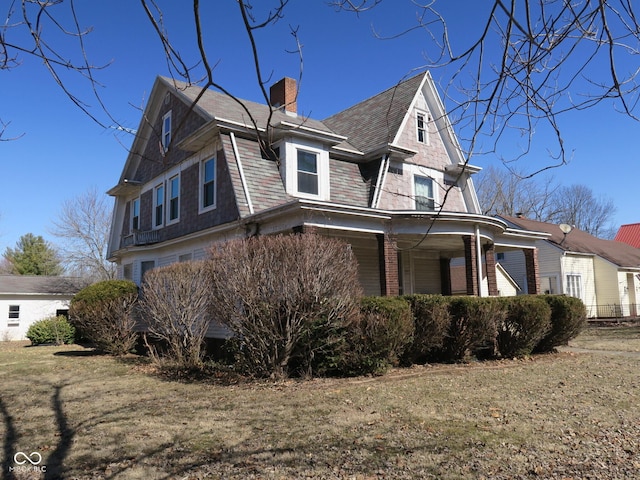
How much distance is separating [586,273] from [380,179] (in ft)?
59.9

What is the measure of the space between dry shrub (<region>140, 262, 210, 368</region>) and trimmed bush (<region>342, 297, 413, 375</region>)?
332cm

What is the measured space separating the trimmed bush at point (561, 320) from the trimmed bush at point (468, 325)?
223 cm

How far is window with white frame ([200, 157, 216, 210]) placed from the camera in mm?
14570

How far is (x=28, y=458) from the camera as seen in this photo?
488cm

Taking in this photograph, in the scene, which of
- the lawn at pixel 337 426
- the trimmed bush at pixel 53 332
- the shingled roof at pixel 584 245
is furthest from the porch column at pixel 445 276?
the trimmed bush at pixel 53 332

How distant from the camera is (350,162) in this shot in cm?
1595

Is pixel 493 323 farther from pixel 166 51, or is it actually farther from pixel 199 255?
pixel 166 51

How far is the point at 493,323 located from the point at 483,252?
18.4 ft

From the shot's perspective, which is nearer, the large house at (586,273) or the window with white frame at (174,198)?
the window with white frame at (174,198)

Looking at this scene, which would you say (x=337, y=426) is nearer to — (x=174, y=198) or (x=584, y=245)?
(x=174, y=198)

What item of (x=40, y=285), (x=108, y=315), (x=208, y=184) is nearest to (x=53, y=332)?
(x=108, y=315)

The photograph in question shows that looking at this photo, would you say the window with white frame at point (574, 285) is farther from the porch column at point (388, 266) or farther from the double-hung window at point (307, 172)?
the double-hung window at point (307, 172)

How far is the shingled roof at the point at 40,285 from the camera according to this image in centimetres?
2988

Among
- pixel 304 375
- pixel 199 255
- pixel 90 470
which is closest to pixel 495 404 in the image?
pixel 304 375
